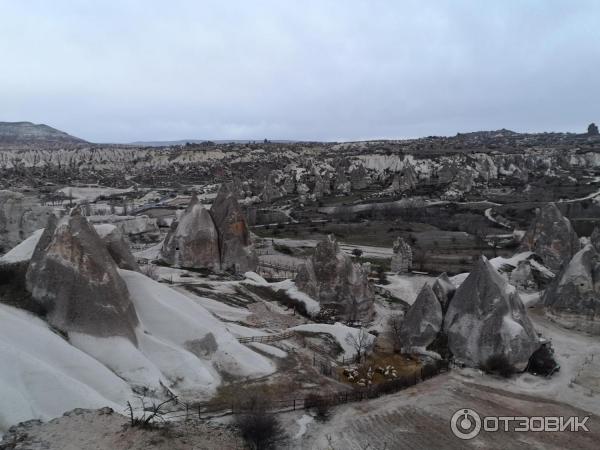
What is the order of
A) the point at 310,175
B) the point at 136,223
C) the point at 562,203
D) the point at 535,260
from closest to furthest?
1. the point at 535,260
2. the point at 136,223
3. the point at 562,203
4. the point at 310,175

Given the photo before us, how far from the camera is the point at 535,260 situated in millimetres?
47562

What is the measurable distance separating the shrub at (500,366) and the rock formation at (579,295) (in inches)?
422

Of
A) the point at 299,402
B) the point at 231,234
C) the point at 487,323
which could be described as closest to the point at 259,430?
the point at 299,402

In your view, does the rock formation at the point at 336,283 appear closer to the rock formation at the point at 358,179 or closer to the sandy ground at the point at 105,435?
the sandy ground at the point at 105,435

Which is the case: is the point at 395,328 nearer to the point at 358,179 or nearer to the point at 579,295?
the point at 579,295

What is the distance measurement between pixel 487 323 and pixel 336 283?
10558 mm

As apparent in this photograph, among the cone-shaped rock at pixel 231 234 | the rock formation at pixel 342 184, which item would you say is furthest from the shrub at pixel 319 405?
the rock formation at pixel 342 184

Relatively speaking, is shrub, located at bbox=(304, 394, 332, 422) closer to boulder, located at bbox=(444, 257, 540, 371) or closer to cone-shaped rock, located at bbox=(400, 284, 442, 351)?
cone-shaped rock, located at bbox=(400, 284, 442, 351)

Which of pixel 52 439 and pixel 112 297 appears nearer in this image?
pixel 52 439

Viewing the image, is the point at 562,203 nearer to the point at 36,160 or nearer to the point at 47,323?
the point at 47,323

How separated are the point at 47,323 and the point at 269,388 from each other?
30.0 ft

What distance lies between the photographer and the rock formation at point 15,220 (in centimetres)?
3816

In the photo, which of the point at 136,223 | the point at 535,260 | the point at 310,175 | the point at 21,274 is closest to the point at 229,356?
the point at 21,274

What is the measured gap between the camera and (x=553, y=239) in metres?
48.6
